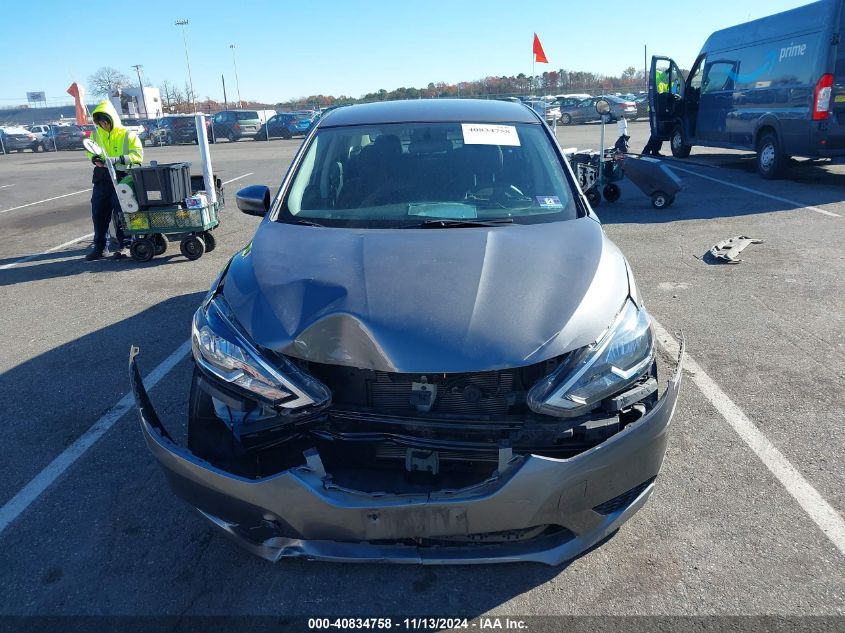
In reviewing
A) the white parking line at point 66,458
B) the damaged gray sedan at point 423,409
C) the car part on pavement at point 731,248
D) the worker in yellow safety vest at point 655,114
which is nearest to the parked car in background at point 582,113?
the worker in yellow safety vest at point 655,114

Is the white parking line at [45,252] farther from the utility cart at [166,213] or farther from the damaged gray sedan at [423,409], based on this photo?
the damaged gray sedan at [423,409]

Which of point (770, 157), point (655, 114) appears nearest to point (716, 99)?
point (655, 114)

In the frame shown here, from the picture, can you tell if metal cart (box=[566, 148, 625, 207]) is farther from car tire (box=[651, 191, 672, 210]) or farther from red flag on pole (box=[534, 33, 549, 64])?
red flag on pole (box=[534, 33, 549, 64])

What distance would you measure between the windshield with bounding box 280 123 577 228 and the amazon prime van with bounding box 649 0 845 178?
898 centimetres

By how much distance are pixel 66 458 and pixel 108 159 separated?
→ 16.9 ft

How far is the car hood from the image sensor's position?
2.23m

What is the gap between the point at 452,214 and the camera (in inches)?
133

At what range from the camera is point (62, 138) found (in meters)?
37.0

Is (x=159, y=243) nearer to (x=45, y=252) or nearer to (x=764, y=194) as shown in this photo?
(x=45, y=252)

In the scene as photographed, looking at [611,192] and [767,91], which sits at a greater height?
[767,91]

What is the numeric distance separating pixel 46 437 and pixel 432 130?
294 cm

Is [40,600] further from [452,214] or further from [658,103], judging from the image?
[658,103]

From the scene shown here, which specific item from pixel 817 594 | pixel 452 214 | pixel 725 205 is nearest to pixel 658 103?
pixel 725 205

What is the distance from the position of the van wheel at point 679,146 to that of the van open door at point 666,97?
219mm
